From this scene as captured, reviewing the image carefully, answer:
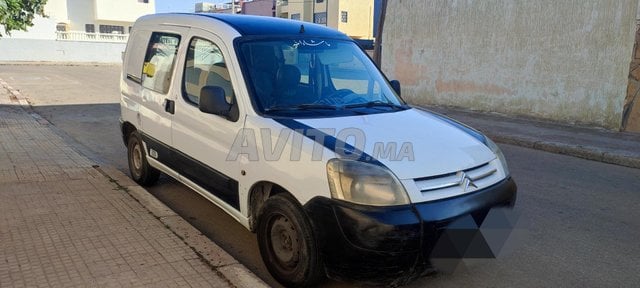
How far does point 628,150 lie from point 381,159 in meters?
7.31

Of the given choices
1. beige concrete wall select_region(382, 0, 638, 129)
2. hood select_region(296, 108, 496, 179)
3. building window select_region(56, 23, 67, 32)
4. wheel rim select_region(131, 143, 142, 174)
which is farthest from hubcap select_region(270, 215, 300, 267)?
building window select_region(56, 23, 67, 32)

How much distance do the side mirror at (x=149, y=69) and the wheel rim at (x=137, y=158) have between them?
0.91m

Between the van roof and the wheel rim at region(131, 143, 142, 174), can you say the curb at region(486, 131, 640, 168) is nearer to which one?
the van roof

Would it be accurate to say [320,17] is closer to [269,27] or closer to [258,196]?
[269,27]

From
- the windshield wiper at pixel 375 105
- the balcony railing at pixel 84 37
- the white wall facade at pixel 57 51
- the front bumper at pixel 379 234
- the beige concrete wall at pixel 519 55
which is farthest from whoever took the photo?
the balcony railing at pixel 84 37

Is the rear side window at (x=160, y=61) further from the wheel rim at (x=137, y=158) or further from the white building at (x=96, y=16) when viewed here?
the white building at (x=96, y=16)

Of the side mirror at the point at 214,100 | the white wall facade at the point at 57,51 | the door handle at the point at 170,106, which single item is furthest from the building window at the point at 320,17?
the side mirror at the point at 214,100

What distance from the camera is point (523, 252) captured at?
4223 mm

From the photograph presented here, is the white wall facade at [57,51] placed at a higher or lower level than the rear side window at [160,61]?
lower

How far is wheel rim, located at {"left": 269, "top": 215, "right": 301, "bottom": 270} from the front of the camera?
3289 millimetres

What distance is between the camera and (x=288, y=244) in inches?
134

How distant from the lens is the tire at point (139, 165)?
566 centimetres

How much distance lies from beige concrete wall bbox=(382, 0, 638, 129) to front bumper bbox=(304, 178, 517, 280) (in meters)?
9.61

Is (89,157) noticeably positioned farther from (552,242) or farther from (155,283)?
(552,242)
